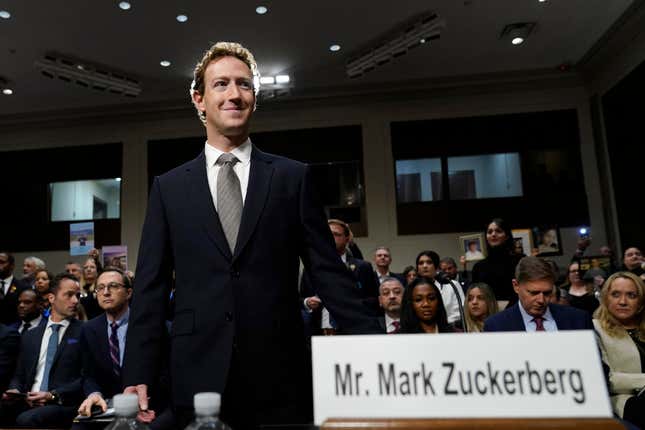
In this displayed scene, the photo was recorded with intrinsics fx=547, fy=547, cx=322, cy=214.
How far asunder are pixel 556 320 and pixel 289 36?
18.1ft

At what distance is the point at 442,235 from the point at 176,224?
7.64 metres

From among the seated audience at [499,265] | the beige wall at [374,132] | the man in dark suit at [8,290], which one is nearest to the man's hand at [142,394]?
the seated audience at [499,265]

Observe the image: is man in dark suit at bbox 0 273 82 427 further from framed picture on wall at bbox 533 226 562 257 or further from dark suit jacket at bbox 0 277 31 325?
framed picture on wall at bbox 533 226 562 257

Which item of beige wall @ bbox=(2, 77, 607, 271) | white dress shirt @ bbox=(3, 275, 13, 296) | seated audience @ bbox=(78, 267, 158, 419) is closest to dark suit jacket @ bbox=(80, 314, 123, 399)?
seated audience @ bbox=(78, 267, 158, 419)

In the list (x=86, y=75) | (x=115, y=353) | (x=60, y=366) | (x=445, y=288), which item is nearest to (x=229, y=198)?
(x=115, y=353)

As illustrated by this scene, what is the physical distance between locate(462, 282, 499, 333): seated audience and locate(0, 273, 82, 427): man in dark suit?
264 centimetres

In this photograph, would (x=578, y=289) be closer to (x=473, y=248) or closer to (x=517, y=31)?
(x=473, y=248)

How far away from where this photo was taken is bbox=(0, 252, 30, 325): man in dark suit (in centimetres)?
516

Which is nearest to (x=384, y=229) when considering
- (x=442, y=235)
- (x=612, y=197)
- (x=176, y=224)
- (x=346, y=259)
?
(x=442, y=235)

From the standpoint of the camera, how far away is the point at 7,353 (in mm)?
3762

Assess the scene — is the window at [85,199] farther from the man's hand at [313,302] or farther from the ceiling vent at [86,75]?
the man's hand at [313,302]

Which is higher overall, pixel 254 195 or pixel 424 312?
pixel 254 195

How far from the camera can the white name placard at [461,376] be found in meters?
0.61

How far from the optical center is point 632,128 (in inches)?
292
